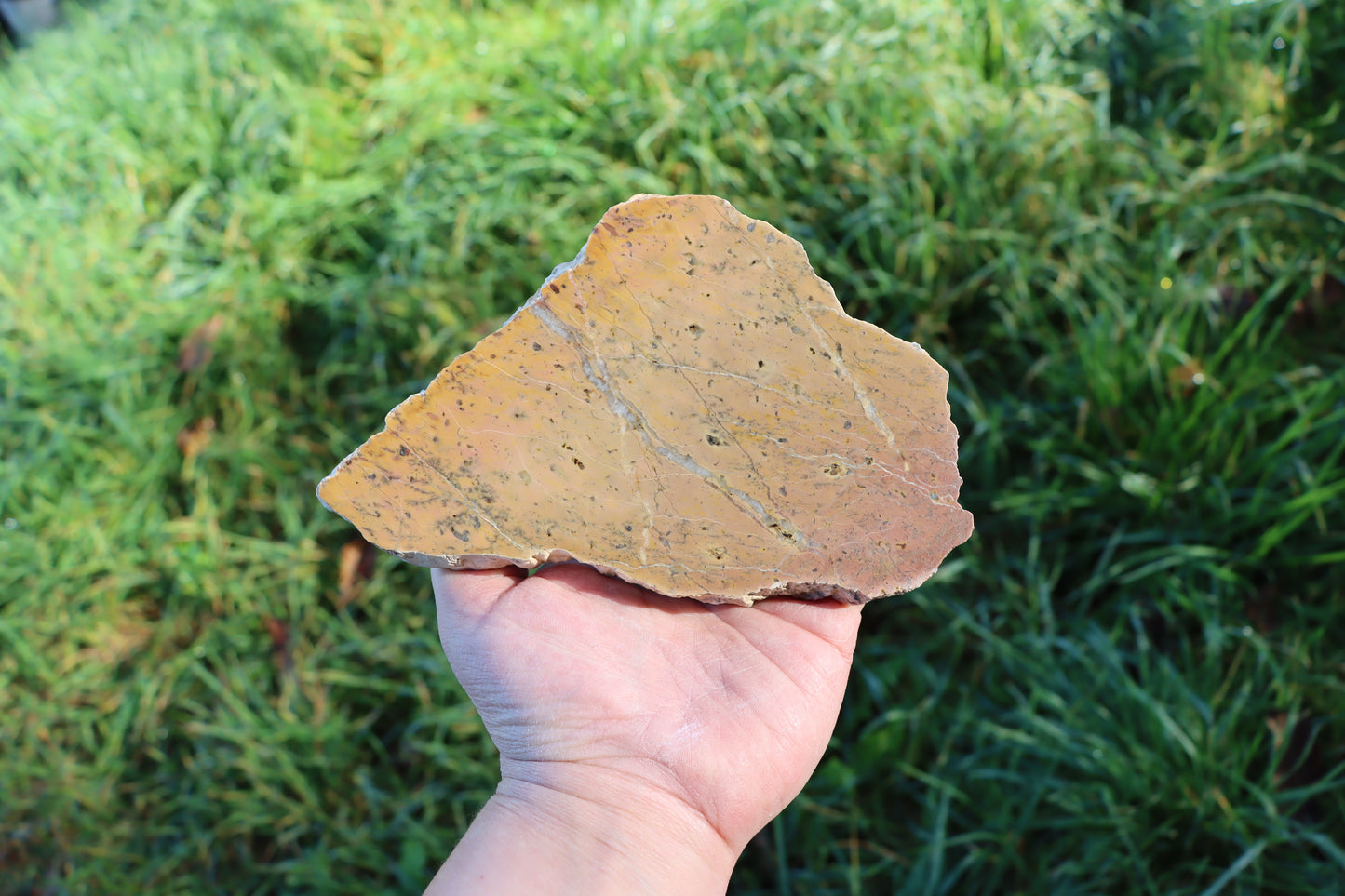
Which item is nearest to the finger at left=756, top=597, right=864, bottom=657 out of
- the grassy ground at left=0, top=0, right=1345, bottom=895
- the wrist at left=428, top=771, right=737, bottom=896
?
the wrist at left=428, top=771, right=737, bottom=896

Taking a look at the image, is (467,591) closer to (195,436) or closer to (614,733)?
(614,733)

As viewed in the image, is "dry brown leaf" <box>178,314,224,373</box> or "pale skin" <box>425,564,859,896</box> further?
"dry brown leaf" <box>178,314,224,373</box>

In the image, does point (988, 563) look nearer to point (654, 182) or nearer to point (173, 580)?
point (654, 182)

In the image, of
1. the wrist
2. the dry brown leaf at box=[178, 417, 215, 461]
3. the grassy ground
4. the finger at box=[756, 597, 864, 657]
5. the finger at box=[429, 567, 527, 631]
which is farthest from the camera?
the dry brown leaf at box=[178, 417, 215, 461]

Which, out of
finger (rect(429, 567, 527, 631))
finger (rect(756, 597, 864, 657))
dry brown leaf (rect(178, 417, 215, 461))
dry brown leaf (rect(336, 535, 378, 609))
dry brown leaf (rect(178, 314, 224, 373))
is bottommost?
dry brown leaf (rect(336, 535, 378, 609))

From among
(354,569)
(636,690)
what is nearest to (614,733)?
(636,690)

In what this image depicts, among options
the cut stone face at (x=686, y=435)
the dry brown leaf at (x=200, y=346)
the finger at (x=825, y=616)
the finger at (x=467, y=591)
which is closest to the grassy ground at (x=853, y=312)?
the dry brown leaf at (x=200, y=346)

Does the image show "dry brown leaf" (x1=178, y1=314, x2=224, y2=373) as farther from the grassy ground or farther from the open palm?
the open palm

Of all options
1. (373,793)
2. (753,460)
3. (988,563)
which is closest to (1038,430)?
(988,563)
